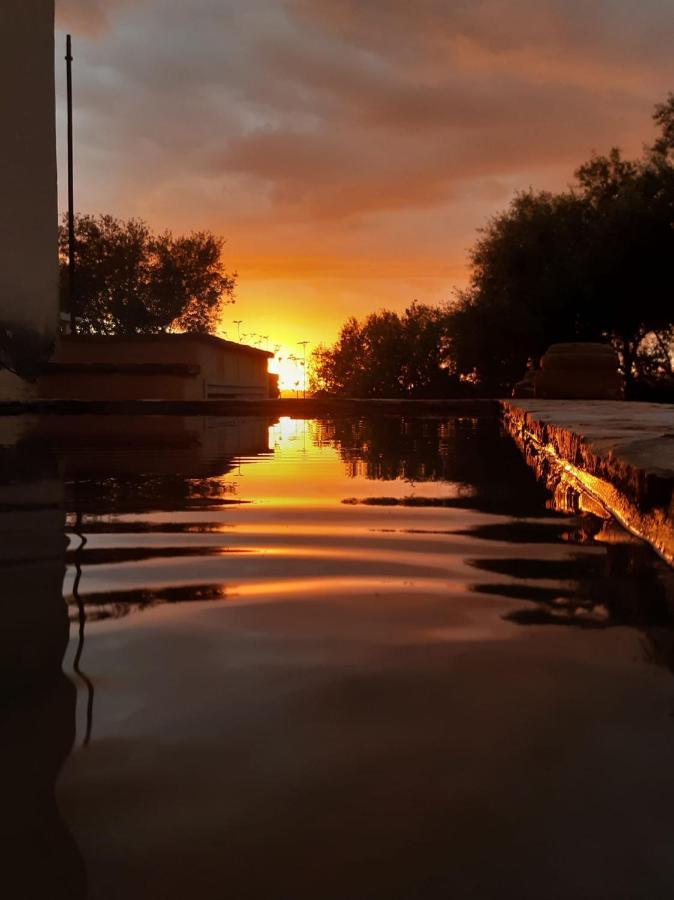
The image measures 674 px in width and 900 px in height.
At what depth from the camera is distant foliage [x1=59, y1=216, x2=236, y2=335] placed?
34531 millimetres

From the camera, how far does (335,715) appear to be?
3.29ft

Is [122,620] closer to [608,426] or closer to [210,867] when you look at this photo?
[210,867]

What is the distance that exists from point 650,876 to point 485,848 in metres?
0.13

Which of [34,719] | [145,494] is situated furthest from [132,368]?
[34,719]

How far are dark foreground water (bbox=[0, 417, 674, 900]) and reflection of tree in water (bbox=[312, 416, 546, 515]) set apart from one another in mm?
760

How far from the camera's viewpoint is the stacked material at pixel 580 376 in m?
12.7

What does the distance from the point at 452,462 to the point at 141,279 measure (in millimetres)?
33255

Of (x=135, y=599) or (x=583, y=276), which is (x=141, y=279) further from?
(x=135, y=599)

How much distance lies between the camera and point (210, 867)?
0.69 m

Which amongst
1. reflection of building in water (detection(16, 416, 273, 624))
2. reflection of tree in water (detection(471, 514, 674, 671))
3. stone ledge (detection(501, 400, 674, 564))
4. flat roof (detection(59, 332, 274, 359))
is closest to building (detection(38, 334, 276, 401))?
flat roof (detection(59, 332, 274, 359))

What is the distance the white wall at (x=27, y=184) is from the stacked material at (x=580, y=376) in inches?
294

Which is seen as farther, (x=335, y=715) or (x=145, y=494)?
(x=145, y=494)

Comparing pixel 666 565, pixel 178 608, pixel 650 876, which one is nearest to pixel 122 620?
pixel 178 608

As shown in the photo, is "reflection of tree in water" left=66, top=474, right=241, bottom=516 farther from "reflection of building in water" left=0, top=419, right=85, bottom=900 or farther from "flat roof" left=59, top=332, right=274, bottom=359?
"flat roof" left=59, top=332, right=274, bottom=359
